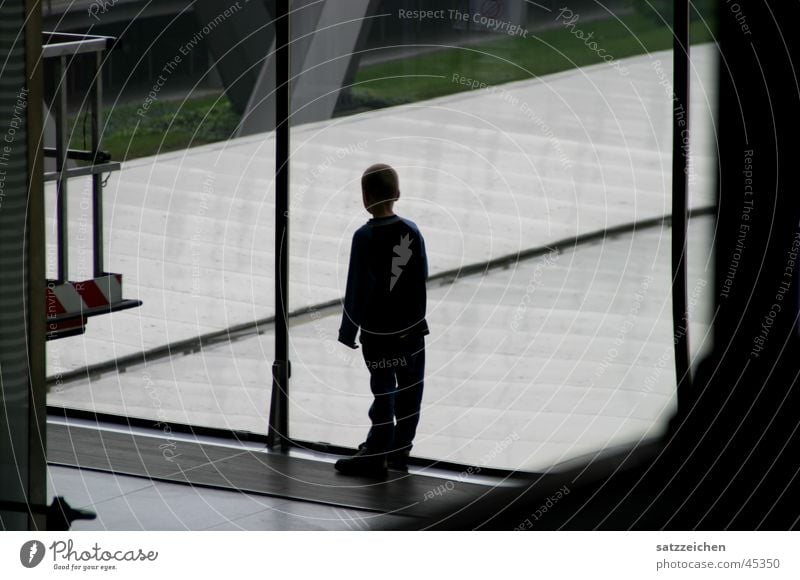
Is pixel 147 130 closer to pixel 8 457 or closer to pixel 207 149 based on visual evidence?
pixel 207 149

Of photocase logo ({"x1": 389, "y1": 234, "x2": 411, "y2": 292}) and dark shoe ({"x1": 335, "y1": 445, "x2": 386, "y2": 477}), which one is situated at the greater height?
photocase logo ({"x1": 389, "y1": 234, "x2": 411, "y2": 292})

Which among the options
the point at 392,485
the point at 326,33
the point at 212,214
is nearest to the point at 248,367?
the point at 212,214

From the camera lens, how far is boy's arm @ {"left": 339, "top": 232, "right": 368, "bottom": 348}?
156 inches

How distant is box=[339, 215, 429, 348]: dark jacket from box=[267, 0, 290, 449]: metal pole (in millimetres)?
540

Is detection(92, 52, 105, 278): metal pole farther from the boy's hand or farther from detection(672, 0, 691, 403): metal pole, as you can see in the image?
detection(672, 0, 691, 403): metal pole

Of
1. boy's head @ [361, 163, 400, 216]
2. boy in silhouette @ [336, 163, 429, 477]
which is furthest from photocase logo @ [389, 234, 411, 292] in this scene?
boy's head @ [361, 163, 400, 216]

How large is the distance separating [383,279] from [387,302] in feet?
0.24

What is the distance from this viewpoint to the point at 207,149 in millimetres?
4828

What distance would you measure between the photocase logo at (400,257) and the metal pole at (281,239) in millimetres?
614
